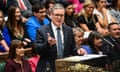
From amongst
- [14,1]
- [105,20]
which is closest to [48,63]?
[14,1]

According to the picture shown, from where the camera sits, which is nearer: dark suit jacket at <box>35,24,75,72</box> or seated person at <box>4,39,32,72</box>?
dark suit jacket at <box>35,24,75,72</box>

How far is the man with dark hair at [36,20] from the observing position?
21.0ft

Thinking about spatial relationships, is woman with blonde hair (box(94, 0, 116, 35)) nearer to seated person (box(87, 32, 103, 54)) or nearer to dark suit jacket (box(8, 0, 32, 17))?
dark suit jacket (box(8, 0, 32, 17))

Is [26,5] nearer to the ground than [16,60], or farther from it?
farther from it

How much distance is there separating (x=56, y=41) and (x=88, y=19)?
3054 mm

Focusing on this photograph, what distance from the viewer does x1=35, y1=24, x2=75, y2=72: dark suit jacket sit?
5.05m

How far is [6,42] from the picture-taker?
251 inches

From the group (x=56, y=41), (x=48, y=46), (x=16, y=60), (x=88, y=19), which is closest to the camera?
(x=48, y=46)

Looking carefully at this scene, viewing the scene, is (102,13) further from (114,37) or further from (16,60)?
(16,60)

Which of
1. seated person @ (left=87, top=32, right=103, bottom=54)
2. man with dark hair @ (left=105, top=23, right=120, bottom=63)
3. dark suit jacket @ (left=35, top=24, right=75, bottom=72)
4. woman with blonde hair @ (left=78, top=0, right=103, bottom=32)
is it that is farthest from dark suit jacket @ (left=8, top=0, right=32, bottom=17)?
dark suit jacket @ (left=35, top=24, right=75, bottom=72)

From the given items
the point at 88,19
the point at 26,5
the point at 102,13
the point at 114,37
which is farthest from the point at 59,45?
the point at 102,13

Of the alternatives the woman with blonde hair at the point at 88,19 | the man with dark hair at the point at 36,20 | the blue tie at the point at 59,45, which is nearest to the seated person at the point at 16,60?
the blue tie at the point at 59,45

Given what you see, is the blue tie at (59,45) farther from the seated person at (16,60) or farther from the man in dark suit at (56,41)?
the seated person at (16,60)

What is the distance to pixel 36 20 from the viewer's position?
→ 6.55 metres
